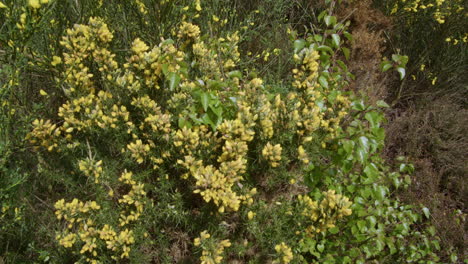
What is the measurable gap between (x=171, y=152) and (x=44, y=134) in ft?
2.16

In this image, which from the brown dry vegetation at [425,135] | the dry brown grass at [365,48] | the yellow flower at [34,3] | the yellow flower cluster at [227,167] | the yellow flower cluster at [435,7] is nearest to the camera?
the yellow flower at [34,3]

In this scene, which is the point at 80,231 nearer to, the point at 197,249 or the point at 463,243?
the point at 197,249

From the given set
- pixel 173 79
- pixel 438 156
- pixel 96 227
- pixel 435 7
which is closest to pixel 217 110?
pixel 173 79

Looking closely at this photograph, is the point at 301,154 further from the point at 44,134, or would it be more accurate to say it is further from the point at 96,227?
the point at 44,134

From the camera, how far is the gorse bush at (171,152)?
180 cm

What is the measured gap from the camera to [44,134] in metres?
1.86

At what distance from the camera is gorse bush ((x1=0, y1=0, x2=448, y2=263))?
5.91 ft

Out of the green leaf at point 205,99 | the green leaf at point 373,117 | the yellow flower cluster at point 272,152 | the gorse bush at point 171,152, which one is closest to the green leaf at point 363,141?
the gorse bush at point 171,152

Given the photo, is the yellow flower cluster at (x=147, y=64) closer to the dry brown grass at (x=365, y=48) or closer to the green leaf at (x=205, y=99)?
the green leaf at (x=205, y=99)

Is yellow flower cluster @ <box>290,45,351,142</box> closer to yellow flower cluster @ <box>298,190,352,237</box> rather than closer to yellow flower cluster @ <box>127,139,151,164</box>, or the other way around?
yellow flower cluster @ <box>298,190,352,237</box>

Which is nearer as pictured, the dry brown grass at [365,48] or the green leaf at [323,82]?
the green leaf at [323,82]

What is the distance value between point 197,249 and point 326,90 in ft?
4.35

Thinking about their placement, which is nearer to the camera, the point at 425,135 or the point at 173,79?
the point at 173,79

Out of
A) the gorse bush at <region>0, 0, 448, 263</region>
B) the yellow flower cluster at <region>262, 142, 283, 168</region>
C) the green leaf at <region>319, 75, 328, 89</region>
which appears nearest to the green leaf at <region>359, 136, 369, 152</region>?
the gorse bush at <region>0, 0, 448, 263</region>
